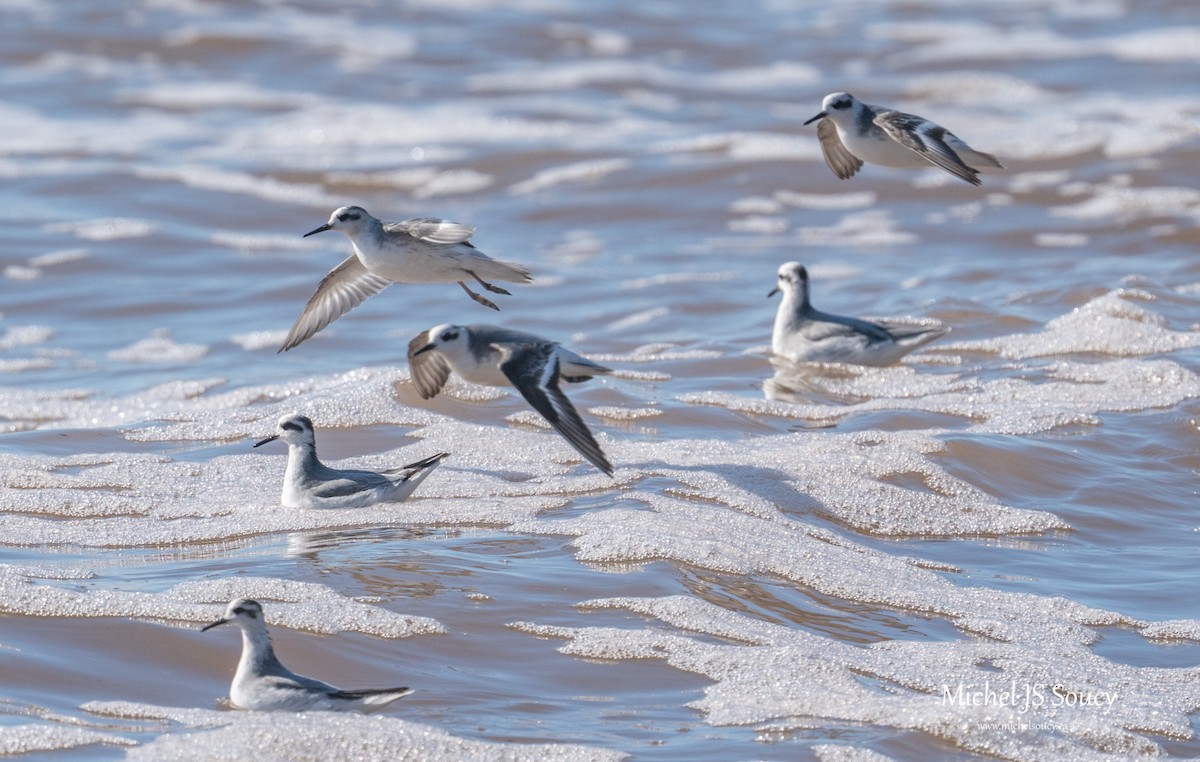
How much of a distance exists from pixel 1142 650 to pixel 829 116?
11.4 feet

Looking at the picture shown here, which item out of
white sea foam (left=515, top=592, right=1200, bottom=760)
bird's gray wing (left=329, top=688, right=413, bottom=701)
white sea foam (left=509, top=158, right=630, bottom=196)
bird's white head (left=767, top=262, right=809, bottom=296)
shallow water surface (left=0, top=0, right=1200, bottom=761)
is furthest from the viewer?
white sea foam (left=509, top=158, right=630, bottom=196)

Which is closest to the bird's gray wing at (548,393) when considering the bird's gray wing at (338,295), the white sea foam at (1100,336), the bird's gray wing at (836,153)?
the bird's gray wing at (338,295)

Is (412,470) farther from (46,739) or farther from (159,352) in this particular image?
(159,352)

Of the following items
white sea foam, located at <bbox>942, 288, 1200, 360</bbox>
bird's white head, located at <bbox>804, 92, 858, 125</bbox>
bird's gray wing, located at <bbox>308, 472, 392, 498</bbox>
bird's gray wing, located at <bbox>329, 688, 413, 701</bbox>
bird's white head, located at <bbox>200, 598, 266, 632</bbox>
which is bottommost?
bird's gray wing, located at <bbox>329, 688, 413, 701</bbox>

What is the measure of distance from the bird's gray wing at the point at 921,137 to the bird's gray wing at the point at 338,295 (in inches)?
113

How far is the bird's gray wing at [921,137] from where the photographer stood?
7430 millimetres

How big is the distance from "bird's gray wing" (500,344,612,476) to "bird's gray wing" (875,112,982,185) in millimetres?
2061

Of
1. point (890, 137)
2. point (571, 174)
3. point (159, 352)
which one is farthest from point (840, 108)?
point (571, 174)

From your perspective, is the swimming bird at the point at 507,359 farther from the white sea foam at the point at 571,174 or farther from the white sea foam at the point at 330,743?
the white sea foam at the point at 571,174

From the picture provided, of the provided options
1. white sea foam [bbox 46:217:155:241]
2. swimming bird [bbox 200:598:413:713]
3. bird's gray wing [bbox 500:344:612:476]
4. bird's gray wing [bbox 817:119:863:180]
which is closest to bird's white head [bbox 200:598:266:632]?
swimming bird [bbox 200:598:413:713]

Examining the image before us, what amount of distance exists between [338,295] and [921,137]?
3.32 m

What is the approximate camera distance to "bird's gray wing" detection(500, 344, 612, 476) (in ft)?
20.8

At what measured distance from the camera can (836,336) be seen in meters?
9.91

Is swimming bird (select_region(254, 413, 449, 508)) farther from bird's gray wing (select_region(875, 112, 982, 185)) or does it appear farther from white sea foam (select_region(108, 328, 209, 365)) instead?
white sea foam (select_region(108, 328, 209, 365))
